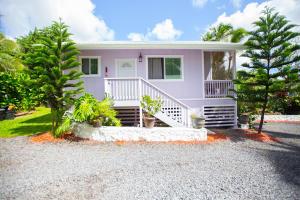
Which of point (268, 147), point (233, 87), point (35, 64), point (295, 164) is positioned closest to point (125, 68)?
point (35, 64)

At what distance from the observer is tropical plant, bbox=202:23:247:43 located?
17986 millimetres

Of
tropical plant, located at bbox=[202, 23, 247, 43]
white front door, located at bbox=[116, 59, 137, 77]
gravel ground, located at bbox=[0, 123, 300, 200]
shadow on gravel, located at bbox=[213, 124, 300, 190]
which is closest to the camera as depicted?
gravel ground, located at bbox=[0, 123, 300, 200]

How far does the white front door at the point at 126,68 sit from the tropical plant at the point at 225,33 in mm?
10888

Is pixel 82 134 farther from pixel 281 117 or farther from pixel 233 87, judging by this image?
pixel 281 117

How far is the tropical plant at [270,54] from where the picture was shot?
924 centimetres

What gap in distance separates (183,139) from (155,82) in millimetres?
3998

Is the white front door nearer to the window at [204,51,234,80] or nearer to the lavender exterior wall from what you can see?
the lavender exterior wall

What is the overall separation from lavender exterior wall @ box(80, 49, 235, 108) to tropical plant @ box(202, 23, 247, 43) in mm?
8089

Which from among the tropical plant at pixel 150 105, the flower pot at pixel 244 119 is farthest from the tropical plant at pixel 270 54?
the tropical plant at pixel 150 105

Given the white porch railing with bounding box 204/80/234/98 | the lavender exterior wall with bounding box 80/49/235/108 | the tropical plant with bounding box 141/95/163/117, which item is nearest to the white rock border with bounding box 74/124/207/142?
the tropical plant with bounding box 141/95/163/117

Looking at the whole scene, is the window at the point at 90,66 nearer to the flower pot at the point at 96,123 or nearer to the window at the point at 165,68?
the window at the point at 165,68

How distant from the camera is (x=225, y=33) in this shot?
21.1m

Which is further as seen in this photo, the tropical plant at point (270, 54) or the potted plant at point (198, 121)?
the tropical plant at point (270, 54)

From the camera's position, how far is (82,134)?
29.9 feet
